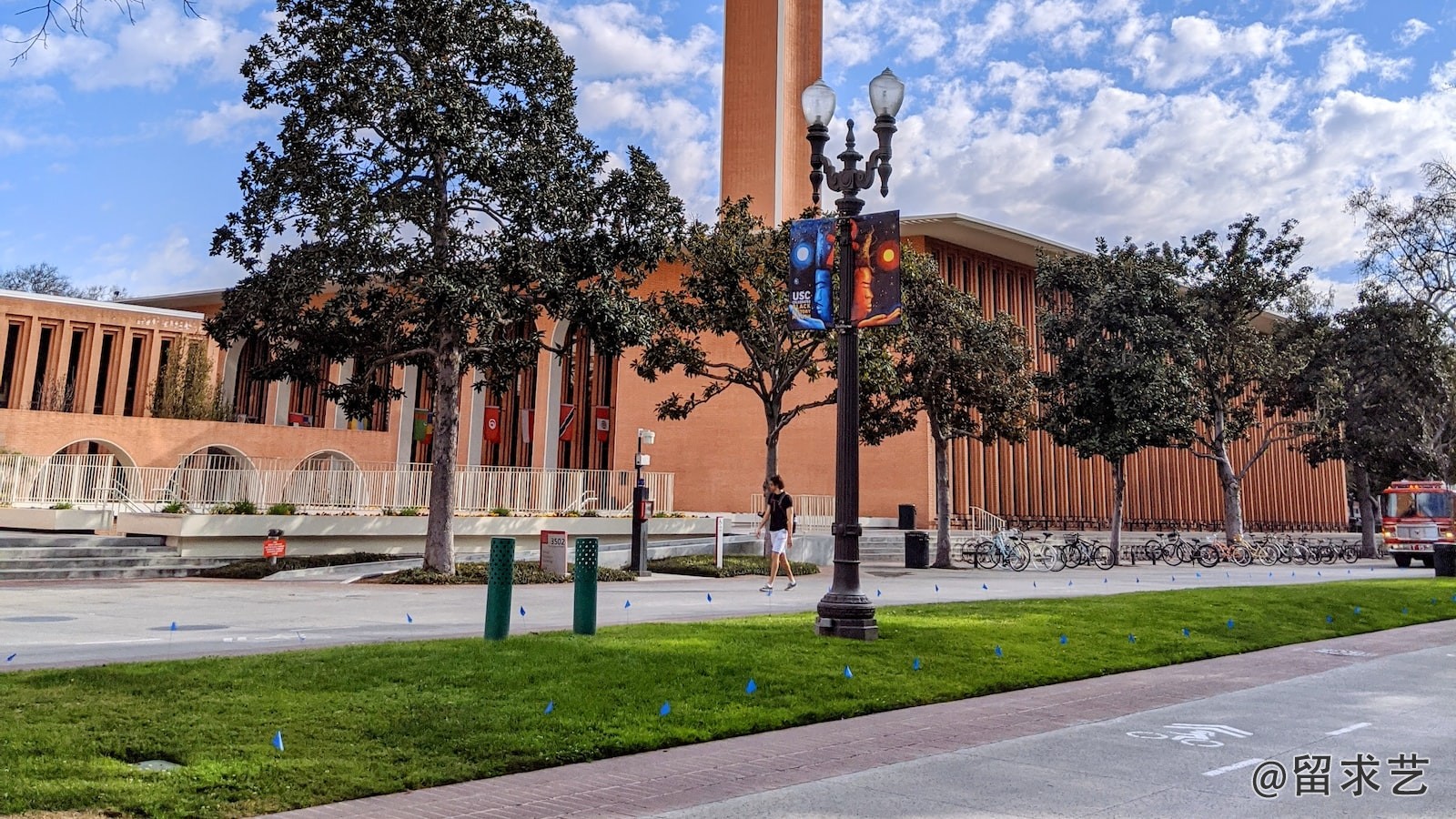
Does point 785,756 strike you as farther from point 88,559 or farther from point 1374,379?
point 1374,379

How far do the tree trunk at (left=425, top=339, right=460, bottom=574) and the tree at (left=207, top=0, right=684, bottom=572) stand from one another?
40 millimetres

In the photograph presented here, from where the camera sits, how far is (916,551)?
90.5 ft

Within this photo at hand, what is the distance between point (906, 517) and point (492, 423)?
19.5 m

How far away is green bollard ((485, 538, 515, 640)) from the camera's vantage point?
968 cm

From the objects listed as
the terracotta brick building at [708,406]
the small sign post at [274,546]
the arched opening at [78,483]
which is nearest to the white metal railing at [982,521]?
the terracotta brick building at [708,406]

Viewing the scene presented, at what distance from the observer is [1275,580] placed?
80.0 ft

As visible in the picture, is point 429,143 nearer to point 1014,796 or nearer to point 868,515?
point 1014,796

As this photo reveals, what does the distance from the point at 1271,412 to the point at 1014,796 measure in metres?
42.3

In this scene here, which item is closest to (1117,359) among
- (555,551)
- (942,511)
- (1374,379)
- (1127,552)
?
(1127,552)

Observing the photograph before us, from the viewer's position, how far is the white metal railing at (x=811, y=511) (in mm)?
34875

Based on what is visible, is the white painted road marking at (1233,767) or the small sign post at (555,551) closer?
the white painted road marking at (1233,767)

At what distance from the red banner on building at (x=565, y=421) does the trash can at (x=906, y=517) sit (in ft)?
50.8

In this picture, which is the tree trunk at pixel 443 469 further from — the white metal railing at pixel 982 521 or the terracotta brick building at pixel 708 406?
the white metal railing at pixel 982 521

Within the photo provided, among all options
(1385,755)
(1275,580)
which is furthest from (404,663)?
(1275,580)
